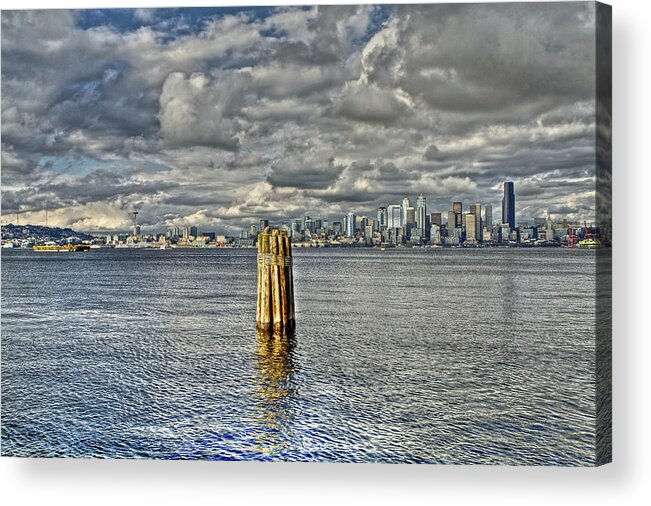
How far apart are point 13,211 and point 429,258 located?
71.6 m

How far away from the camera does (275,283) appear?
21.4m

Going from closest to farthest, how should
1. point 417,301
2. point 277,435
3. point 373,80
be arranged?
point 277,435 → point 373,80 → point 417,301

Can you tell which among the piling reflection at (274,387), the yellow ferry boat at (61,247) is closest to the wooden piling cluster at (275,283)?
the piling reflection at (274,387)

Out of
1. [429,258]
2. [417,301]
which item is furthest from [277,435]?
[429,258]

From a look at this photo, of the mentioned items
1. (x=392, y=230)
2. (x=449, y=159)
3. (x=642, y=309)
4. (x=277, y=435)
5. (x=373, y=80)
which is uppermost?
(x=373, y=80)

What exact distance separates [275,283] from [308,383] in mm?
4502

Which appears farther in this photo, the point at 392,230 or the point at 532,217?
the point at 392,230

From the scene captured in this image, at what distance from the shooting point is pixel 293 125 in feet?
60.5

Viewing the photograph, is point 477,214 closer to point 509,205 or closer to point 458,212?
point 458,212

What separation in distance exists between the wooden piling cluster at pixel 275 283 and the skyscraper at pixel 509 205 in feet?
21.4

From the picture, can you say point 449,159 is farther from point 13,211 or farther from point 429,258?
point 429,258

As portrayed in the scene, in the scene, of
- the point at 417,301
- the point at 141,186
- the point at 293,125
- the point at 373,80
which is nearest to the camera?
the point at 373,80

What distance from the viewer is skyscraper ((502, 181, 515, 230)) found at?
20.3 metres

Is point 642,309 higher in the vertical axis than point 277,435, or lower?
higher
